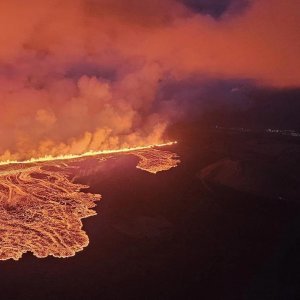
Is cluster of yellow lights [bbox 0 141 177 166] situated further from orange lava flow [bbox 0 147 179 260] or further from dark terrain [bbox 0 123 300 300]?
dark terrain [bbox 0 123 300 300]

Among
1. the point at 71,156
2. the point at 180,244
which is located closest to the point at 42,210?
the point at 180,244

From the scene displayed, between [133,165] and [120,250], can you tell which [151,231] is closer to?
[120,250]

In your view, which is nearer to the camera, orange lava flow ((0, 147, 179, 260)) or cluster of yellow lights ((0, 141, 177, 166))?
orange lava flow ((0, 147, 179, 260))

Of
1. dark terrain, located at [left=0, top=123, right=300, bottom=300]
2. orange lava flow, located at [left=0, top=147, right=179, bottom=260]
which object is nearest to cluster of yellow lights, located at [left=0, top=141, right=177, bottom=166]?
orange lava flow, located at [left=0, top=147, right=179, bottom=260]

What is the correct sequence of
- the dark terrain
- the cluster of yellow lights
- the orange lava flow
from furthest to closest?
1. the cluster of yellow lights
2. the orange lava flow
3. the dark terrain

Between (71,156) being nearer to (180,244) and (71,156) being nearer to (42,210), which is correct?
(42,210)

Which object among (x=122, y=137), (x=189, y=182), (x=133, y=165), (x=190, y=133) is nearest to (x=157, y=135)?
(x=122, y=137)

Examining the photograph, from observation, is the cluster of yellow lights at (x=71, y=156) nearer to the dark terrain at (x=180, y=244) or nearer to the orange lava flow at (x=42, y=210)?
the orange lava flow at (x=42, y=210)
